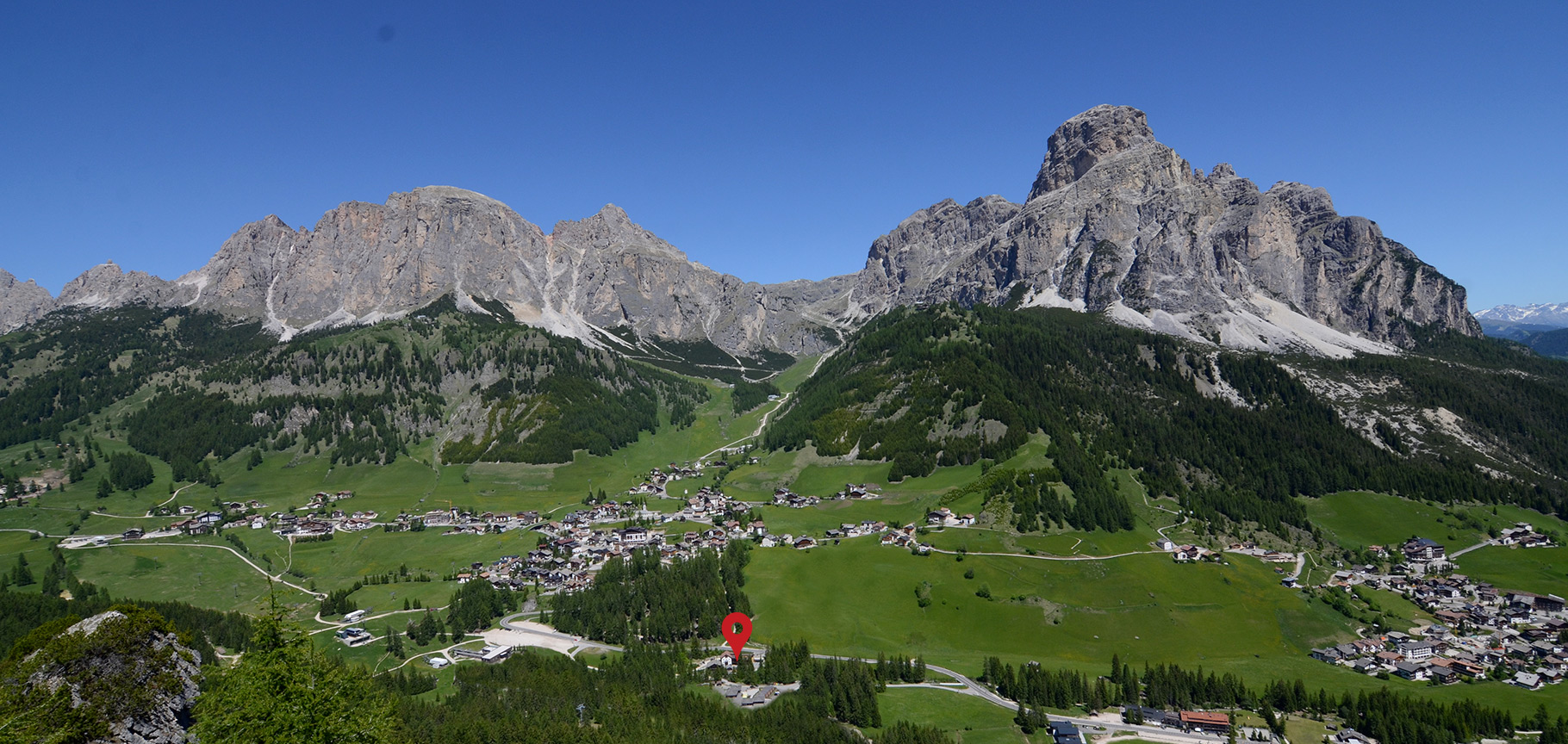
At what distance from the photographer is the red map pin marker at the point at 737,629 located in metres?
105

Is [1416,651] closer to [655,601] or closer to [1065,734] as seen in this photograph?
[1065,734]

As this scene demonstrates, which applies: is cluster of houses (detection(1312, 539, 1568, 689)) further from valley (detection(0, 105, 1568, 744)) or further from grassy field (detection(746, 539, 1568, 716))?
grassy field (detection(746, 539, 1568, 716))

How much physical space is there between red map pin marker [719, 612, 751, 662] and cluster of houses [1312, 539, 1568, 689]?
248 ft

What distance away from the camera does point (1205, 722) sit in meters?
80.9

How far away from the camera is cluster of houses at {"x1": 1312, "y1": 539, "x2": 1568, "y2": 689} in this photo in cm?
9462

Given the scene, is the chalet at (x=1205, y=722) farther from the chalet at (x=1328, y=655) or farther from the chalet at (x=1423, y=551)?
the chalet at (x=1423, y=551)

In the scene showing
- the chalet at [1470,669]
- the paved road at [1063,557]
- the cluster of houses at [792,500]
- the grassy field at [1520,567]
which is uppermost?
the cluster of houses at [792,500]

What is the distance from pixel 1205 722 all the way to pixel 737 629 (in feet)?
189

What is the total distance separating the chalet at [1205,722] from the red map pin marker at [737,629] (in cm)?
5186

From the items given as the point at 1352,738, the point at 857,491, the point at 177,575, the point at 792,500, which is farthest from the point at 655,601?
the point at 177,575

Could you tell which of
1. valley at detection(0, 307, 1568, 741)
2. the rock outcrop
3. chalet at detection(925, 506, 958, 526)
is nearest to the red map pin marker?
valley at detection(0, 307, 1568, 741)

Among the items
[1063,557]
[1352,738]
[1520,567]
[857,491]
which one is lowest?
[1352,738]

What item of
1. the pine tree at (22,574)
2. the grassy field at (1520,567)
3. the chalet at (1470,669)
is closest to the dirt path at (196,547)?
the pine tree at (22,574)

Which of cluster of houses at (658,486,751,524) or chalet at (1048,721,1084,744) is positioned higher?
cluster of houses at (658,486,751,524)
